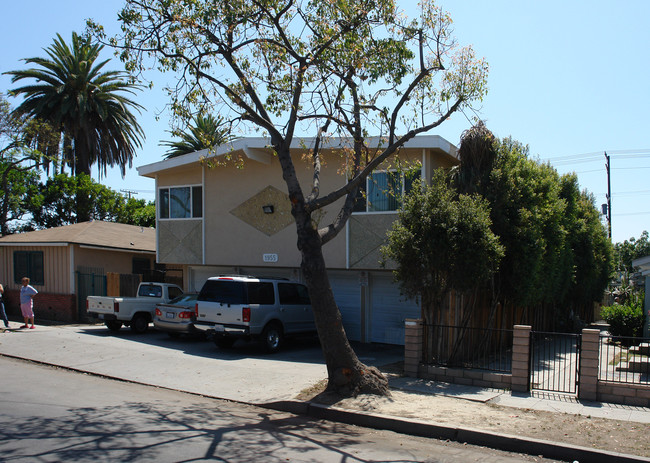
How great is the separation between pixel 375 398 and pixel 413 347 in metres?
2.40

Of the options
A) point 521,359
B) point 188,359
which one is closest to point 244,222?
point 188,359

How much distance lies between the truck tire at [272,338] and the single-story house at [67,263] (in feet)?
30.4

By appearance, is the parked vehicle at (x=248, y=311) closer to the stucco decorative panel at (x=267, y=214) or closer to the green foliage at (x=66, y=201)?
the stucco decorative panel at (x=267, y=214)

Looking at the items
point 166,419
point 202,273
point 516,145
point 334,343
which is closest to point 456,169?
point 516,145

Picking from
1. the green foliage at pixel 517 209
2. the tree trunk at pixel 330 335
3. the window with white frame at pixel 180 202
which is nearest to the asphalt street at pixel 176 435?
the tree trunk at pixel 330 335

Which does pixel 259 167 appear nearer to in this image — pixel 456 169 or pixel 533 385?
pixel 456 169

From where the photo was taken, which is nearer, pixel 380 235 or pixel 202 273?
pixel 380 235

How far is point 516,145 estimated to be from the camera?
14.6 metres

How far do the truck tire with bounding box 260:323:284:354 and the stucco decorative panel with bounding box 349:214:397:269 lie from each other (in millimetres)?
2994

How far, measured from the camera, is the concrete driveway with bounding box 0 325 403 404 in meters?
10.6

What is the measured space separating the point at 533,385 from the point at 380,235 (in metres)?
6.44

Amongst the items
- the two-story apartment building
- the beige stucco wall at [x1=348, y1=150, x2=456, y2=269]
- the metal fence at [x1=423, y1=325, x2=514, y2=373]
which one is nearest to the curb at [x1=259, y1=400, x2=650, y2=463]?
the metal fence at [x1=423, y1=325, x2=514, y2=373]

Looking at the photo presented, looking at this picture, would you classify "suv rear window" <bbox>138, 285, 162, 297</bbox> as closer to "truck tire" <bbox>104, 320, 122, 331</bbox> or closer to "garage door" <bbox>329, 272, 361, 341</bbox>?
"truck tire" <bbox>104, 320, 122, 331</bbox>

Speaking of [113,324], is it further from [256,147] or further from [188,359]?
[256,147]
